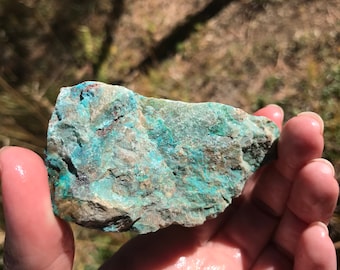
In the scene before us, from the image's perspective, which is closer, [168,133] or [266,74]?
[168,133]

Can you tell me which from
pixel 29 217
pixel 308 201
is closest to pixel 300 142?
pixel 308 201

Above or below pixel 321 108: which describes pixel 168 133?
above

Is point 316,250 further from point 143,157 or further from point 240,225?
point 143,157

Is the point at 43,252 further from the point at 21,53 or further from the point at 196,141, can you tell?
the point at 21,53

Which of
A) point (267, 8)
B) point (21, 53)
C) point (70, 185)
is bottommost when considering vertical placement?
point (21, 53)

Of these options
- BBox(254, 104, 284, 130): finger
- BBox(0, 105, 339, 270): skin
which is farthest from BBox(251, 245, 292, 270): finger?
BBox(254, 104, 284, 130): finger

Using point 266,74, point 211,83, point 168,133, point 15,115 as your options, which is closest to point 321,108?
point 266,74

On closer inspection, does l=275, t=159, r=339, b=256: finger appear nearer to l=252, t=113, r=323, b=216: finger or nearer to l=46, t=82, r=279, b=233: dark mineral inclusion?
l=252, t=113, r=323, b=216: finger

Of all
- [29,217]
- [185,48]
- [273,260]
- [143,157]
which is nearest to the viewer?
[29,217]
